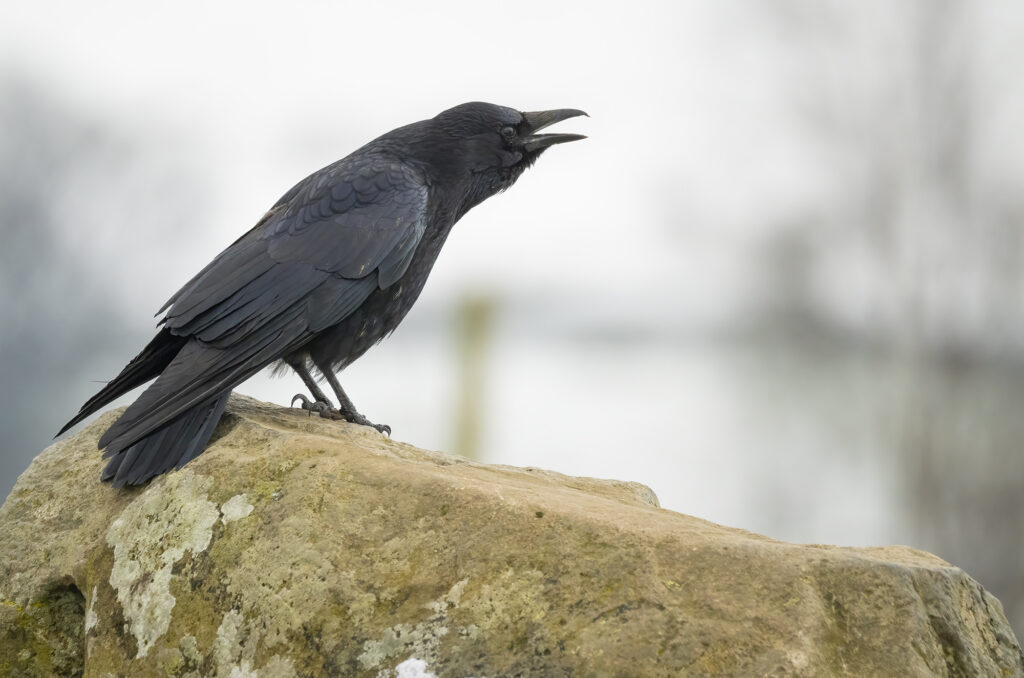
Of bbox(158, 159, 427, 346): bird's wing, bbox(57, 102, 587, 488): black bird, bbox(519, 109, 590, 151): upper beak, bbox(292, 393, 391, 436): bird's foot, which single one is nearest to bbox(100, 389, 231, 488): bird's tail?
bbox(57, 102, 587, 488): black bird

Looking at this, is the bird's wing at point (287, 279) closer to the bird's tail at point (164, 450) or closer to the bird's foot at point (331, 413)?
the bird's tail at point (164, 450)

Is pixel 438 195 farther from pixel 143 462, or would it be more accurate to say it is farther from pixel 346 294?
pixel 143 462

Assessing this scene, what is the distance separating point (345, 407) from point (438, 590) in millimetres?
1880

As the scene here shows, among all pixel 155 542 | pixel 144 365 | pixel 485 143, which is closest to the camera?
pixel 155 542

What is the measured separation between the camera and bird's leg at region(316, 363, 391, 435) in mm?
4305

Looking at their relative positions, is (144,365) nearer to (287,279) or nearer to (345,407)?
(287,279)

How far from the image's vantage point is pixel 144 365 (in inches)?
150

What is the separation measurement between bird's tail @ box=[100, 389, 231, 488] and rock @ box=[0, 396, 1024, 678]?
0.32 ft

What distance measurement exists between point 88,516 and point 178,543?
519 millimetres

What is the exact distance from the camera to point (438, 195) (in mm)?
4770

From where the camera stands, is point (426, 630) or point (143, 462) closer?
point (426, 630)

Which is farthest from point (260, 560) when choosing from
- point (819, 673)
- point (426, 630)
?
point (819, 673)

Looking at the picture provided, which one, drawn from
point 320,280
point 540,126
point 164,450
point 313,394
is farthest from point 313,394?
point 540,126

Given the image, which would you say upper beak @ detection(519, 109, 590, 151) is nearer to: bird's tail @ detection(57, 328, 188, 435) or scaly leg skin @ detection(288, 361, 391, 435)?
scaly leg skin @ detection(288, 361, 391, 435)
